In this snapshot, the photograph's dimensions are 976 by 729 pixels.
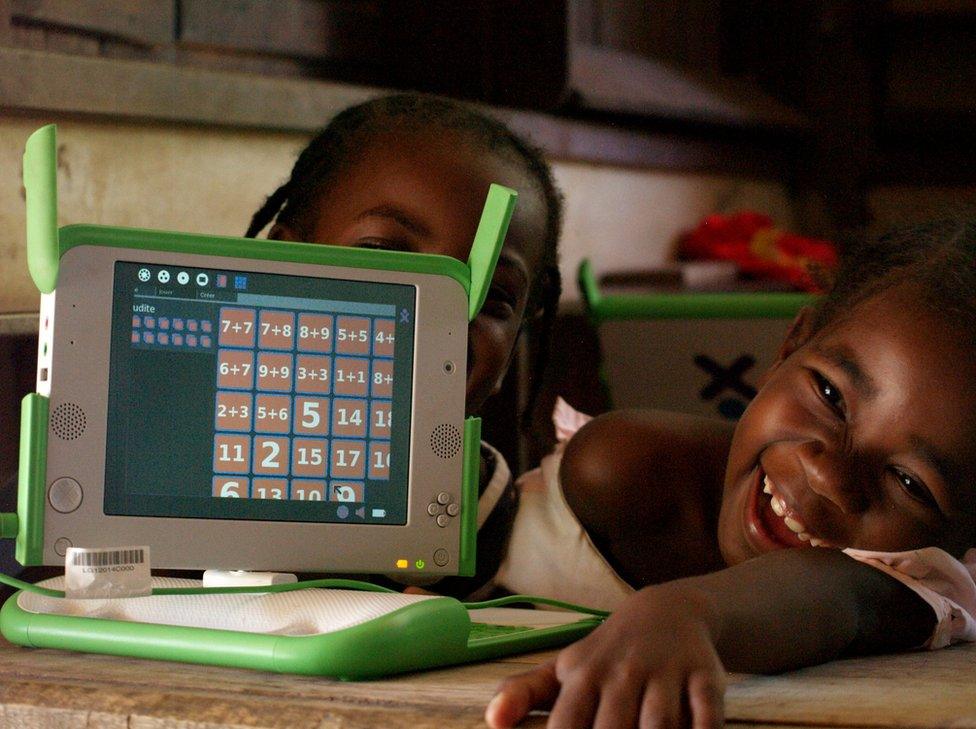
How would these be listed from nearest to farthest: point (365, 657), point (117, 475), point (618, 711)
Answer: point (618, 711) → point (365, 657) → point (117, 475)

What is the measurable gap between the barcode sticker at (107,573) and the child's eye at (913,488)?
54 centimetres

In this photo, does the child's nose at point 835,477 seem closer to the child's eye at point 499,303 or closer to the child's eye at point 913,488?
the child's eye at point 913,488

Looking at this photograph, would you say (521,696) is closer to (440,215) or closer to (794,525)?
(794,525)

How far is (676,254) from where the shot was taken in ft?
9.05

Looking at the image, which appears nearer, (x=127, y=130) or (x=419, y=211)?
(x=419, y=211)

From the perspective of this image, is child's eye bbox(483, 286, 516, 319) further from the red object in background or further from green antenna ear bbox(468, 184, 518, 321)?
the red object in background

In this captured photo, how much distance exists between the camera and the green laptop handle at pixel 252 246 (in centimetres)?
75

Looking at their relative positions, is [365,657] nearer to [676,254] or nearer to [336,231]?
[336,231]

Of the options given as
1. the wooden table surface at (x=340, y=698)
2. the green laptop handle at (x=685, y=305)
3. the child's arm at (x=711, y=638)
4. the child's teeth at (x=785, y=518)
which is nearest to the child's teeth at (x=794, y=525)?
the child's teeth at (x=785, y=518)

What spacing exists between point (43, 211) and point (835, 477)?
1.89 feet

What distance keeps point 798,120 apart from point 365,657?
255 cm

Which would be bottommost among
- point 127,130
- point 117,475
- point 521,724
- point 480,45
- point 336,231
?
point 521,724

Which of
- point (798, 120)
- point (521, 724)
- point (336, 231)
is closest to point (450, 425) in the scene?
point (521, 724)

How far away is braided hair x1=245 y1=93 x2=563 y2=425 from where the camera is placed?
3.99 feet
